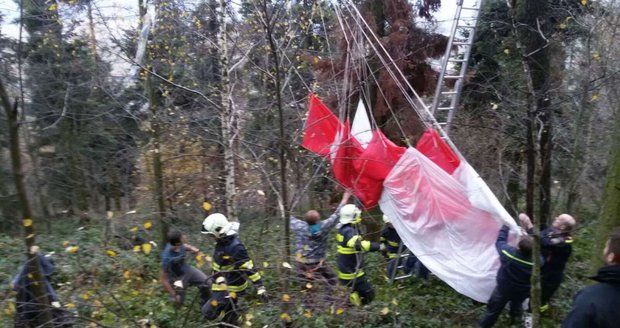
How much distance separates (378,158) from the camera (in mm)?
6777

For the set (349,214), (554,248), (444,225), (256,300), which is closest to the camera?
(256,300)

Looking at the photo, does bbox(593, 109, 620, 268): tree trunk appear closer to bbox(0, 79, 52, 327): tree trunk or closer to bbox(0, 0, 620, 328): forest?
bbox(0, 0, 620, 328): forest

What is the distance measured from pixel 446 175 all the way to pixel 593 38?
6209 millimetres

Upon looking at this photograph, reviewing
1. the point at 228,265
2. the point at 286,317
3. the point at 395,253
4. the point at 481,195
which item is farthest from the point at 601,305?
the point at 395,253

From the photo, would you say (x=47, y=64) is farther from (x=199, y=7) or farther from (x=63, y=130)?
(x=199, y=7)

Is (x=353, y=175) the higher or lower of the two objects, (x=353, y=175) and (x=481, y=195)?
the higher

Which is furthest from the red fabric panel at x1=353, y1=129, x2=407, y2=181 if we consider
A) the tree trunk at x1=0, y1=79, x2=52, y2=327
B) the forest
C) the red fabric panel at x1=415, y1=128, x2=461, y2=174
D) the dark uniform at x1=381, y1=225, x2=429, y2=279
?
the tree trunk at x1=0, y1=79, x2=52, y2=327

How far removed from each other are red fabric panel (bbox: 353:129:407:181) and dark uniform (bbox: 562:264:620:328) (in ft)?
12.9

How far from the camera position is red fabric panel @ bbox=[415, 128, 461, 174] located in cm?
651

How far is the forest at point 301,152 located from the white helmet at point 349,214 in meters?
0.03

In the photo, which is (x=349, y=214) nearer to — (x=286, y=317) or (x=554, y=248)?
(x=286, y=317)

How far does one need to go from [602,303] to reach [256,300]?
3405mm

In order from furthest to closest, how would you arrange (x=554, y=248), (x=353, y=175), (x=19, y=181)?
1. (x=353, y=175)
2. (x=554, y=248)
3. (x=19, y=181)

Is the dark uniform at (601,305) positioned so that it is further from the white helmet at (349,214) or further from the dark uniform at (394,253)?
the dark uniform at (394,253)
